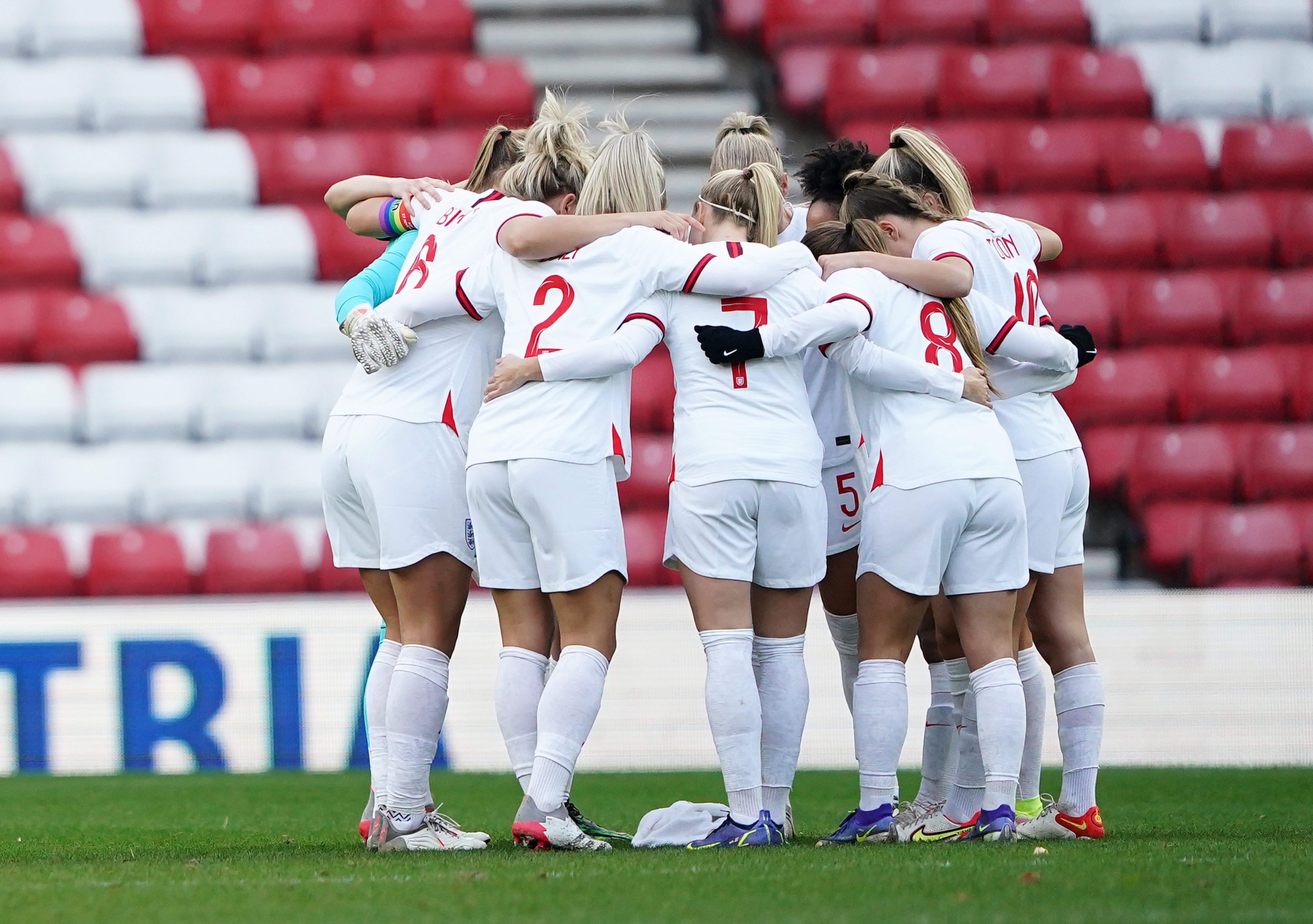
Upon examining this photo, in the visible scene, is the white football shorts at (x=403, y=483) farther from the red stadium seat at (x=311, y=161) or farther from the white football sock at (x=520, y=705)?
the red stadium seat at (x=311, y=161)

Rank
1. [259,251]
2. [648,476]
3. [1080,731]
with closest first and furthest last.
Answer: [1080,731] → [648,476] → [259,251]

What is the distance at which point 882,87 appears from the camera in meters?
11.2

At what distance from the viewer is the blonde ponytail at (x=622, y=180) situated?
175 inches

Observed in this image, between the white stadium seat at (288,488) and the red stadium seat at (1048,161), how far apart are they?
197 inches

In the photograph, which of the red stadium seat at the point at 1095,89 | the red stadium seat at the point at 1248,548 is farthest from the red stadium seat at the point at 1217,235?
the red stadium seat at the point at 1248,548

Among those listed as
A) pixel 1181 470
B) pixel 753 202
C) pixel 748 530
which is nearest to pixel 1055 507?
pixel 748 530

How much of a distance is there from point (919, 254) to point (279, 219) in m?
7.35

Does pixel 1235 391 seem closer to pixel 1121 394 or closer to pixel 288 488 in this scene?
pixel 1121 394

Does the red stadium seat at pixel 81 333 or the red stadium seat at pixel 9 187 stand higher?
the red stadium seat at pixel 9 187

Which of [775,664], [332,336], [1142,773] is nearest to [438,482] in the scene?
[775,664]

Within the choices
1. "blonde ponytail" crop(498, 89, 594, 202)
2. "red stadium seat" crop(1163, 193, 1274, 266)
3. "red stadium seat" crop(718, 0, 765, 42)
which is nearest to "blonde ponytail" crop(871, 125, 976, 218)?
"blonde ponytail" crop(498, 89, 594, 202)

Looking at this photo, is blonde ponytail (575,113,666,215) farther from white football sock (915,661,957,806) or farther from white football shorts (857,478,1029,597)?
white football sock (915,661,957,806)

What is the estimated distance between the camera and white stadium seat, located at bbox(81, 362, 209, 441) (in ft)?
32.6

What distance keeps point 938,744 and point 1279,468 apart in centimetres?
563
